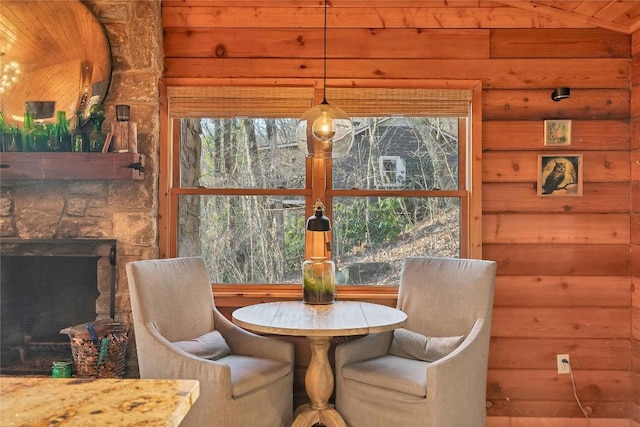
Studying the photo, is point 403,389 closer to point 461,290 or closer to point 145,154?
point 461,290

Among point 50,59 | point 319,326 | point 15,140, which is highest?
point 50,59

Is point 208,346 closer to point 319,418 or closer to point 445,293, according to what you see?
point 319,418

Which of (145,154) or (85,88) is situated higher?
(85,88)

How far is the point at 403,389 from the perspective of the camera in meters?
2.18

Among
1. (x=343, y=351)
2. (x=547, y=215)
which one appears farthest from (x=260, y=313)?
(x=547, y=215)

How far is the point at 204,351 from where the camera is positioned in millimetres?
2426

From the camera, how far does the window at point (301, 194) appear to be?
3049 mm

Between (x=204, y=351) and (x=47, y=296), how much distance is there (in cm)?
112

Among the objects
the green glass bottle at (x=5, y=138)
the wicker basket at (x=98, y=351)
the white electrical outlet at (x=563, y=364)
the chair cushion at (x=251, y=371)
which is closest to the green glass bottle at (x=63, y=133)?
the green glass bottle at (x=5, y=138)

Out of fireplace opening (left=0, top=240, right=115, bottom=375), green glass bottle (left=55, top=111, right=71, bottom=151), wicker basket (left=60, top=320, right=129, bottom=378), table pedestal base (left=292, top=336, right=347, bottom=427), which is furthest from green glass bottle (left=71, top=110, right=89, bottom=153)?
table pedestal base (left=292, top=336, right=347, bottom=427)

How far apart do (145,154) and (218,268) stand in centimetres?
83

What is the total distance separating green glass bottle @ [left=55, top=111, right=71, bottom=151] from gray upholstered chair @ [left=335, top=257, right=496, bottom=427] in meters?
1.88

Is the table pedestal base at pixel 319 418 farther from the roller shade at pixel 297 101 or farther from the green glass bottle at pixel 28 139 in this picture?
the green glass bottle at pixel 28 139

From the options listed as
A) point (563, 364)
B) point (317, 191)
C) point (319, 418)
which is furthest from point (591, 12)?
point (319, 418)
